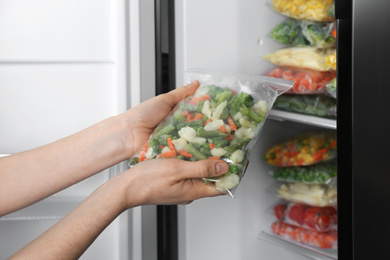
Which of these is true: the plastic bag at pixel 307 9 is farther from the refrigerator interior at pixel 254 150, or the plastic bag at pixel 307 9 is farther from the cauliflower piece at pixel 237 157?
the cauliflower piece at pixel 237 157

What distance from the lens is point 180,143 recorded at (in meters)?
A: 0.99

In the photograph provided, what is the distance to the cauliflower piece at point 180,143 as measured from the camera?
98cm

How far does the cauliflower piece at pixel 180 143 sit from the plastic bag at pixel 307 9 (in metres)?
0.51

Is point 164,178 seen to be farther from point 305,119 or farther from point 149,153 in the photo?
point 305,119

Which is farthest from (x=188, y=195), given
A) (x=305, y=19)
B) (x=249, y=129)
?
(x=305, y=19)

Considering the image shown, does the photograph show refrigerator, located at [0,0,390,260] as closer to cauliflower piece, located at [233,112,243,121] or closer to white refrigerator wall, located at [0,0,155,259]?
white refrigerator wall, located at [0,0,155,259]

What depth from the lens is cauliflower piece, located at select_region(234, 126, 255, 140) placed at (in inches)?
39.3

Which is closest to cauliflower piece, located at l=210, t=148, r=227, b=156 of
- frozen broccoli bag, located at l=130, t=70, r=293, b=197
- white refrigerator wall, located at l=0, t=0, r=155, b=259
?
frozen broccoli bag, located at l=130, t=70, r=293, b=197

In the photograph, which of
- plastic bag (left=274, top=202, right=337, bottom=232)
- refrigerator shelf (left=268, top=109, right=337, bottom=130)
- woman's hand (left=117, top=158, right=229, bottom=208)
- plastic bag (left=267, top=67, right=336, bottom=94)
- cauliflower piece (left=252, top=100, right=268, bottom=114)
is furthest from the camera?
plastic bag (left=274, top=202, right=337, bottom=232)

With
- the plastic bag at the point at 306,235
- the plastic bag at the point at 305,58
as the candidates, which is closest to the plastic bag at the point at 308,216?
the plastic bag at the point at 306,235

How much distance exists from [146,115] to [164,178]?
0.29m

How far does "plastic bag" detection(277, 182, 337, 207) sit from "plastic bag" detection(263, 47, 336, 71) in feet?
1.12

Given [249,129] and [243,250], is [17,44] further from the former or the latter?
[243,250]

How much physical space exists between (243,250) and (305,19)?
0.68m
